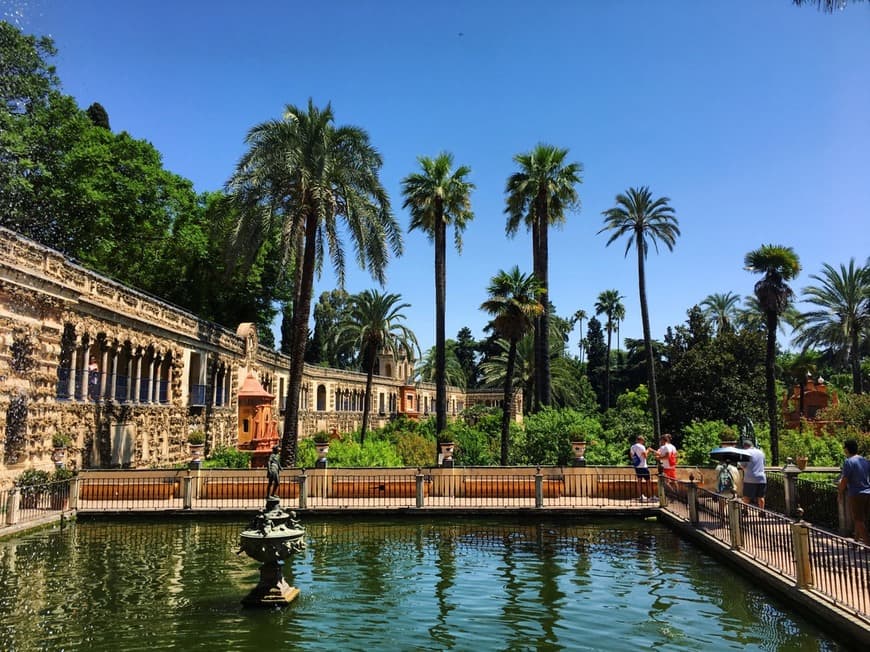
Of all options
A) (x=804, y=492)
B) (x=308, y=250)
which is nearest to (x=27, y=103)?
(x=308, y=250)

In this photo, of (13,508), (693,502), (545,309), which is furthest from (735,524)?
(545,309)

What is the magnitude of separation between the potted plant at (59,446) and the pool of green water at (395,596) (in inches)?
120

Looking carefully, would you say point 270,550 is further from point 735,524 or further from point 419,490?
point 735,524

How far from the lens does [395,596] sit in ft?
36.0

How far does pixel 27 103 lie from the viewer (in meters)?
31.9

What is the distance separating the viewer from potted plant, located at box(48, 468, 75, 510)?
17.0 meters

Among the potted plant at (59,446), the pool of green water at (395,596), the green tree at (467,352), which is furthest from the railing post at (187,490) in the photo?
the green tree at (467,352)

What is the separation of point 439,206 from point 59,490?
2309 centimetres

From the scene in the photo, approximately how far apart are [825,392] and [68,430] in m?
58.7

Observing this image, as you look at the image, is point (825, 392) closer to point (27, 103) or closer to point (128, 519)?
point (128, 519)

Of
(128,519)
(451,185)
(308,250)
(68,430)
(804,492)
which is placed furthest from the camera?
(451,185)

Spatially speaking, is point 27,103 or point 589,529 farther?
point 27,103

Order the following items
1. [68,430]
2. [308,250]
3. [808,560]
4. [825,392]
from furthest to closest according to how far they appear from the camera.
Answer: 1. [825,392]
2. [308,250]
3. [68,430]
4. [808,560]

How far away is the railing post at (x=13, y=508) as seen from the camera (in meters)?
14.9
